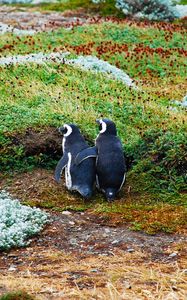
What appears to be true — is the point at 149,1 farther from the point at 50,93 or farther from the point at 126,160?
the point at 126,160

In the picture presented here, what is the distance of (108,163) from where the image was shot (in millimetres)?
10219

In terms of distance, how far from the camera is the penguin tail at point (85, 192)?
393 inches

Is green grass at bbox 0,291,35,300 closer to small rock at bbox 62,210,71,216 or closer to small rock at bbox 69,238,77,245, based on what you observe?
small rock at bbox 69,238,77,245

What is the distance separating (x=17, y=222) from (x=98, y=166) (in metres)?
2.05

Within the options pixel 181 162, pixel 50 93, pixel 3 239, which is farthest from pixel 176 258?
pixel 50 93

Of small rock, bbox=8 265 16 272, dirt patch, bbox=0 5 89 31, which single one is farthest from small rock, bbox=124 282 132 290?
dirt patch, bbox=0 5 89 31

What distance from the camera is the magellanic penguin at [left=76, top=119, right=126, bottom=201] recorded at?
10156 millimetres

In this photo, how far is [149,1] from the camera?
30.2 metres

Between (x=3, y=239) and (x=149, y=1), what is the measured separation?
23.7 meters

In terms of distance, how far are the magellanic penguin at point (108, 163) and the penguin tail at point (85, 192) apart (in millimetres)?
291

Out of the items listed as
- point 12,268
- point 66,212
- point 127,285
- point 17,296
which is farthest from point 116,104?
point 17,296

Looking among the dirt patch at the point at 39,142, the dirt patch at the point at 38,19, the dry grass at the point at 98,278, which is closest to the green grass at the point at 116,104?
the dirt patch at the point at 39,142

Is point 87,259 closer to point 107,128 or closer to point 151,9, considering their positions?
point 107,128

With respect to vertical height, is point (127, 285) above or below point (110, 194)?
above
